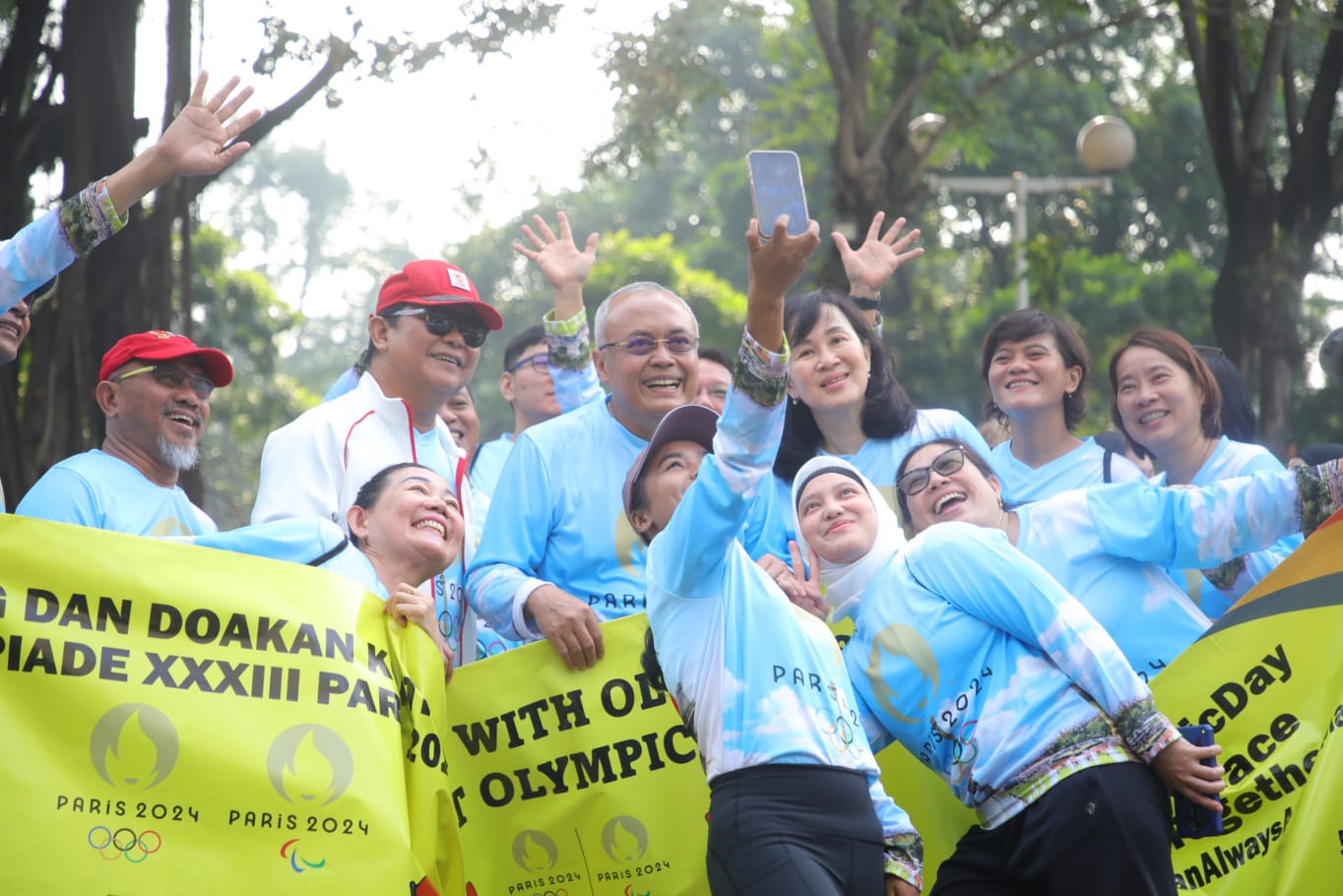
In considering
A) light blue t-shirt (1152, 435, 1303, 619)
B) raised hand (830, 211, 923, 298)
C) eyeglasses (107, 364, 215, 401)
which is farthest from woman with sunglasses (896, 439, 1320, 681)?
eyeglasses (107, 364, 215, 401)

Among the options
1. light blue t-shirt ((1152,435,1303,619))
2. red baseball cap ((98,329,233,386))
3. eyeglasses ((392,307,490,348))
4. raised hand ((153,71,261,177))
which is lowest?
light blue t-shirt ((1152,435,1303,619))

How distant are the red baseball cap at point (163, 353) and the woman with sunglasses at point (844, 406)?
2.04 meters

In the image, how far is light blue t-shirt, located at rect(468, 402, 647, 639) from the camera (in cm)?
480

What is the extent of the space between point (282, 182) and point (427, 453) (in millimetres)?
73180

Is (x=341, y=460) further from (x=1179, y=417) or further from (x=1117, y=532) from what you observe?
(x=1179, y=417)

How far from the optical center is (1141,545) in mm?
4422

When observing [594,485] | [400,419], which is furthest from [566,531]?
[400,419]

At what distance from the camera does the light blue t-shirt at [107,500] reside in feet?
15.5

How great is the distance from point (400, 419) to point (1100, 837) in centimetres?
276

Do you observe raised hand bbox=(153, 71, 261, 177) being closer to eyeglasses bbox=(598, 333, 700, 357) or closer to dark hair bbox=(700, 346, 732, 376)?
eyeglasses bbox=(598, 333, 700, 357)

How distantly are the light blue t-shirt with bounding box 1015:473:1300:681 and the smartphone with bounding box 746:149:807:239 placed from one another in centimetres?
169

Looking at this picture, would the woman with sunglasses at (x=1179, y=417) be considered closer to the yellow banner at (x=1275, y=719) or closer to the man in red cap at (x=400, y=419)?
the yellow banner at (x=1275, y=719)

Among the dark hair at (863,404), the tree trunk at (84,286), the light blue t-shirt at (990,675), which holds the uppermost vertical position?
the tree trunk at (84,286)

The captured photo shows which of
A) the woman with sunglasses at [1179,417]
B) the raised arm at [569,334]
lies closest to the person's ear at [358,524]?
the raised arm at [569,334]
